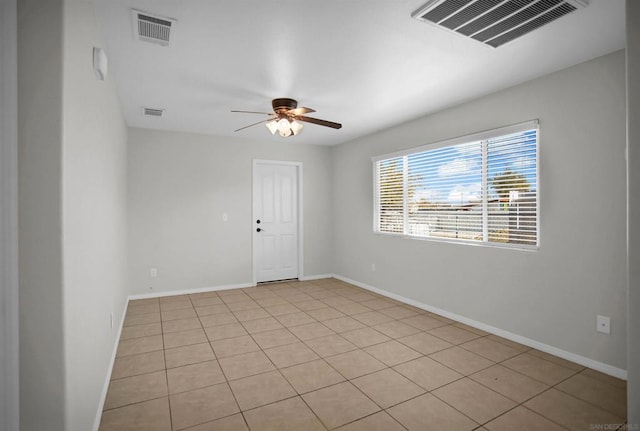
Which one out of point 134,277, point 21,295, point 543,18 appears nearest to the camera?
point 21,295

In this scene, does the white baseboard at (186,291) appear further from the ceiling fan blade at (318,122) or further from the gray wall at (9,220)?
the gray wall at (9,220)

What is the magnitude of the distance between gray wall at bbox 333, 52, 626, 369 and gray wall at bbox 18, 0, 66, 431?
3595 mm

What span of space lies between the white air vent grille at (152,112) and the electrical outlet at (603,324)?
4957 millimetres

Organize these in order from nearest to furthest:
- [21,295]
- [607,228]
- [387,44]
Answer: [21,295] → [387,44] → [607,228]

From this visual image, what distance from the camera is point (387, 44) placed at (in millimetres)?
2461

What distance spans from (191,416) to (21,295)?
134 cm

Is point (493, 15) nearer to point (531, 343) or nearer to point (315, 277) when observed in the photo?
point (531, 343)

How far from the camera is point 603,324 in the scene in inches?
105

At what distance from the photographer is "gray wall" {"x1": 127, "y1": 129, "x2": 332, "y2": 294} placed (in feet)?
16.0

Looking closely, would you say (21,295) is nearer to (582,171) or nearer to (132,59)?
(132,59)

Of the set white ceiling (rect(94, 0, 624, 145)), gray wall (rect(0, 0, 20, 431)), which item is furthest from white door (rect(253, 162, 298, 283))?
gray wall (rect(0, 0, 20, 431))

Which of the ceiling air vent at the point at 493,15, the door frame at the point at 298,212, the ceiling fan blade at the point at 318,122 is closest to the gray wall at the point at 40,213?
the ceiling air vent at the point at 493,15

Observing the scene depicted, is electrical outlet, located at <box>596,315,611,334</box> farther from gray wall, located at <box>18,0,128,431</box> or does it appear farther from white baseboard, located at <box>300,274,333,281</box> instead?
white baseboard, located at <box>300,274,333,281</box>

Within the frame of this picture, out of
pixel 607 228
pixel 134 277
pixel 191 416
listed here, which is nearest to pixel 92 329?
pixel 191 416
